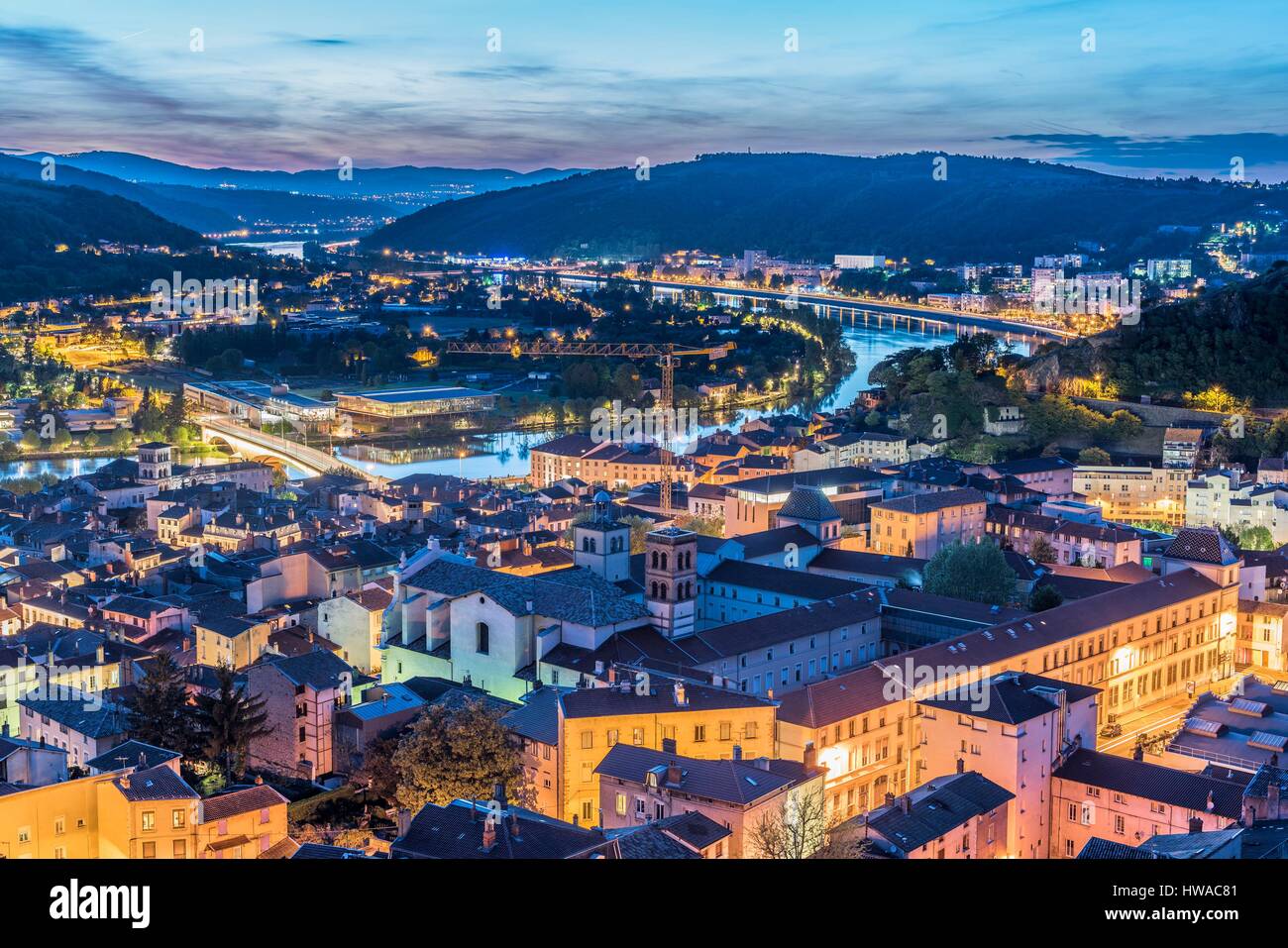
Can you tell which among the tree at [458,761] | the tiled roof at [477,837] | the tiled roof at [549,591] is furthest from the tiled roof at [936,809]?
the tiled roof at [549,591]

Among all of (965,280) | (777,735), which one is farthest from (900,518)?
(965,280)

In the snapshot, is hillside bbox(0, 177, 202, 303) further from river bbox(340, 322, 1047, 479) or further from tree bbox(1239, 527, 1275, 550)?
tree bbox(1239, 527, 1275, 550)

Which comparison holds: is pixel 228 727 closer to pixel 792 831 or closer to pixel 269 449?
pixel 792 831

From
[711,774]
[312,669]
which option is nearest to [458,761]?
[711,774]

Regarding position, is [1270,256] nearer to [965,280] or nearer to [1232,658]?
[965,280]

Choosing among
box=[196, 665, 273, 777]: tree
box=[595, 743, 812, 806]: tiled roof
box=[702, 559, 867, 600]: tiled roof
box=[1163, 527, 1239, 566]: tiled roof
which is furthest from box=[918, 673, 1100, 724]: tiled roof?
box=[1163, 527, 1239, 566]: tiled roof
